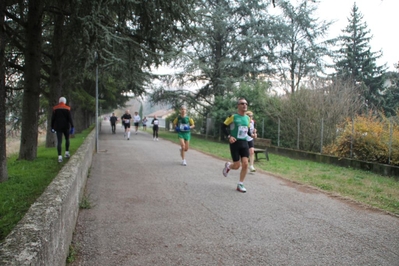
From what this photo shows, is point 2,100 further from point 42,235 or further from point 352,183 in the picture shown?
point 352,183

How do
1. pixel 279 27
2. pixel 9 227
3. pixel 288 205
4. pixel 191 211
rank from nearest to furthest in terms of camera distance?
pixel 9 227 < pixel 191 211 < pixel 288 205 < pixel 279 27

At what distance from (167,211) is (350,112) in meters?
12.3

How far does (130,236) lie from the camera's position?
4254 millimetres

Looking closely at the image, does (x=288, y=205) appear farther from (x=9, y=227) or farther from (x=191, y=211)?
(x=9, y=227)

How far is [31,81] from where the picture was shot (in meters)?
9.59

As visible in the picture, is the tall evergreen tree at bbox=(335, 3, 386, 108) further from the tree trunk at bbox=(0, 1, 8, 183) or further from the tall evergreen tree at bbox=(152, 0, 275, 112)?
the tree trunk at bbox=(0, 1, 8, 183)

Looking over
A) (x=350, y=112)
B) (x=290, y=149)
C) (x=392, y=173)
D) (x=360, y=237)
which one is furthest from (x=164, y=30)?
(x=350, y=112)

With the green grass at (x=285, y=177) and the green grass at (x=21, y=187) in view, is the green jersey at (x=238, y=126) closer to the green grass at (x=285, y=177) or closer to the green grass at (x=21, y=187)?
the green grass at (x=285, y=177)

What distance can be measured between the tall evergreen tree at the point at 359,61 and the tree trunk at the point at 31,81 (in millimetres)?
28075

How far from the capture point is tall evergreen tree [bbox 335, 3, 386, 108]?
32.1 meters

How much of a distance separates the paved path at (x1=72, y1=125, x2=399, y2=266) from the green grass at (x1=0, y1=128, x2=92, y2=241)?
2.76 feet

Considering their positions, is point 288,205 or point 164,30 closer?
point 288,205

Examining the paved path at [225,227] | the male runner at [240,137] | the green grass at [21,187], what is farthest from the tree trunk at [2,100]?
the male runner at [240,137]

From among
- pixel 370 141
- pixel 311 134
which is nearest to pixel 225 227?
pixel 370 141
